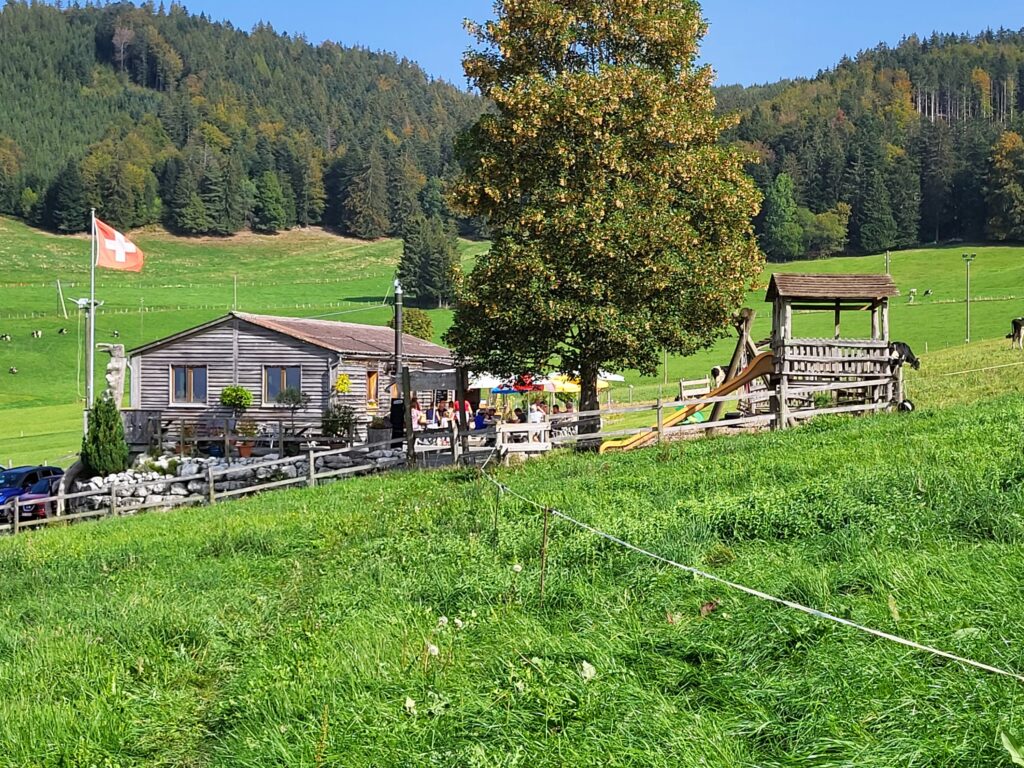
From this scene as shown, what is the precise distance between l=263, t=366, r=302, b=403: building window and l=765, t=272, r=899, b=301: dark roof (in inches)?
783

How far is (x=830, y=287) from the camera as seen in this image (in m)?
24.2

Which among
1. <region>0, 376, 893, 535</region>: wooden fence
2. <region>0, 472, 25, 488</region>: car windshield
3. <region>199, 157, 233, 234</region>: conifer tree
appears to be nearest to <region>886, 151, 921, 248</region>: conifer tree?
<region>199, 157, 233, 234</region>: conifer tree

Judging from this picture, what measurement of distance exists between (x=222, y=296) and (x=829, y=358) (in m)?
106

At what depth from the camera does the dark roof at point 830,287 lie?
78.0ft

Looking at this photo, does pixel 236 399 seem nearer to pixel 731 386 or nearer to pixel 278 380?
pixel 278 380

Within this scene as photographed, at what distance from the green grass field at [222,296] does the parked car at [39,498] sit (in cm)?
1279

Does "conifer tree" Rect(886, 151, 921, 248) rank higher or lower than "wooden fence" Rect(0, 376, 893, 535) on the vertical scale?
higher

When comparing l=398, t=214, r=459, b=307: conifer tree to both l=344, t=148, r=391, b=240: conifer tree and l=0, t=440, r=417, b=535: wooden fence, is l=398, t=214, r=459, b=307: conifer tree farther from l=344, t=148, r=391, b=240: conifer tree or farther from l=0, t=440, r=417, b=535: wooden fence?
l=0, t=440, r=417, b=535: wooden fence

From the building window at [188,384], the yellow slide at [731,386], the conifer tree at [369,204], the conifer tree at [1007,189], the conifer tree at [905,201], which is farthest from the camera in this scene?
the conifer tree at [369,204]

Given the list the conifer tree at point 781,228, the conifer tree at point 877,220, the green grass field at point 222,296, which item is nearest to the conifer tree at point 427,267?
the green grass field at point 222,296

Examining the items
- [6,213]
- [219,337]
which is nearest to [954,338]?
[219,337]

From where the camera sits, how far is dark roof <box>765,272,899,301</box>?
2378cm

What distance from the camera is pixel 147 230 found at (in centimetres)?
16988

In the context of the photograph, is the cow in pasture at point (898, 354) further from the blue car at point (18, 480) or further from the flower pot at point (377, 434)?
the blue car at point (18, 480)
